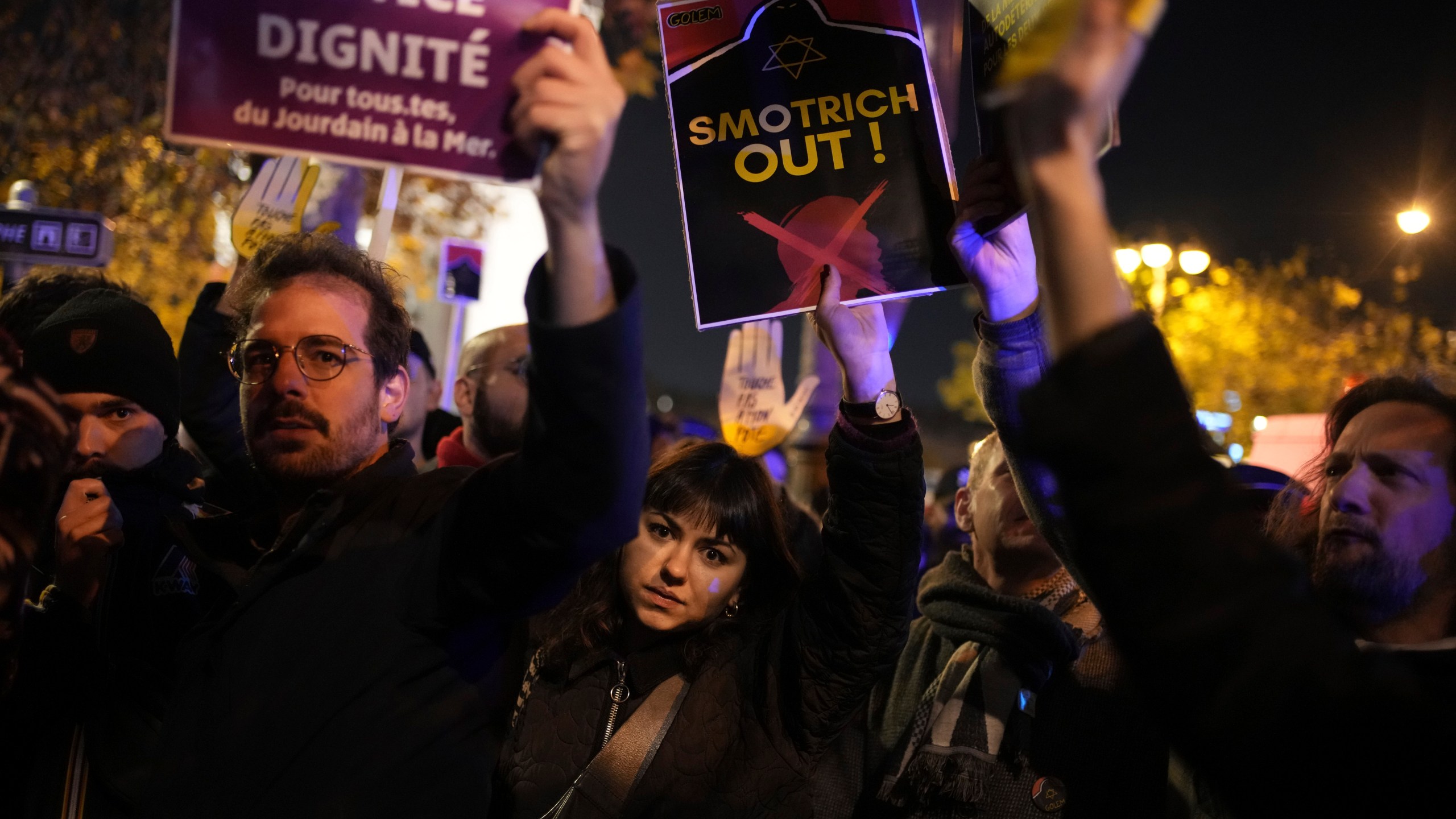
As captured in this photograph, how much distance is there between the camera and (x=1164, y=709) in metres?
1.05

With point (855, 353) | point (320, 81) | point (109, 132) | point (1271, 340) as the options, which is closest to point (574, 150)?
point (320, 81)

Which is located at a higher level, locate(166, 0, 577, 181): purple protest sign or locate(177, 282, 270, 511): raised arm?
locate(166, 0, 577, 181): purple protest sign

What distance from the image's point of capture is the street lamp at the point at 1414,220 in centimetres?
1722

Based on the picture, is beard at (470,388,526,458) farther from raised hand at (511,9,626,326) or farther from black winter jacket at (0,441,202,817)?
raised hand at (511,9,626,326)

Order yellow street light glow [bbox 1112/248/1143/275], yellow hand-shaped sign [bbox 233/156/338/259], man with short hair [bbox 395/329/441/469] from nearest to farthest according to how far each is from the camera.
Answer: yellow hand-shaped sign [bbox 233/156/338/259] → man with short hair [bbox 395/329/441/469] → yellow street light glow [bbox 1112/248/1143/275]

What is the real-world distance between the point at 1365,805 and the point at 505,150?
1382mm

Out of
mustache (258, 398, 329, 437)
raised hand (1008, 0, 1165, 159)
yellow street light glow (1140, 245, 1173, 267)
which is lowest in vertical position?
mustache (258, 398, 329, 437)

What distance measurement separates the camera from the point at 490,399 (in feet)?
14.1

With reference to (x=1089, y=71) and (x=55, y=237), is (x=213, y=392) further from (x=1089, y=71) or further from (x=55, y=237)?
(x=1089, y=71)

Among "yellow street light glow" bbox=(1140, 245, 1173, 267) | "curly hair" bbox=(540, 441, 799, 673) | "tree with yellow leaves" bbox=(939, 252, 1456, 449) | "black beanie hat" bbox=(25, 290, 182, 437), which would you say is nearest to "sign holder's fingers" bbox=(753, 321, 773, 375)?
"curly hair" bbox=(540, 441, 799, 673)

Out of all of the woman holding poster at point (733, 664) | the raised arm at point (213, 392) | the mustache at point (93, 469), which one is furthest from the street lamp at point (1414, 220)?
the mustache at point (93, 469)

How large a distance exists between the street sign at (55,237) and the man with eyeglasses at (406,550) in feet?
11.0

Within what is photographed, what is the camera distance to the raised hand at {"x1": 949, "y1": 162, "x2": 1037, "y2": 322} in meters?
2.02

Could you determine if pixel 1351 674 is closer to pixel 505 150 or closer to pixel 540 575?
pixel 540 575
